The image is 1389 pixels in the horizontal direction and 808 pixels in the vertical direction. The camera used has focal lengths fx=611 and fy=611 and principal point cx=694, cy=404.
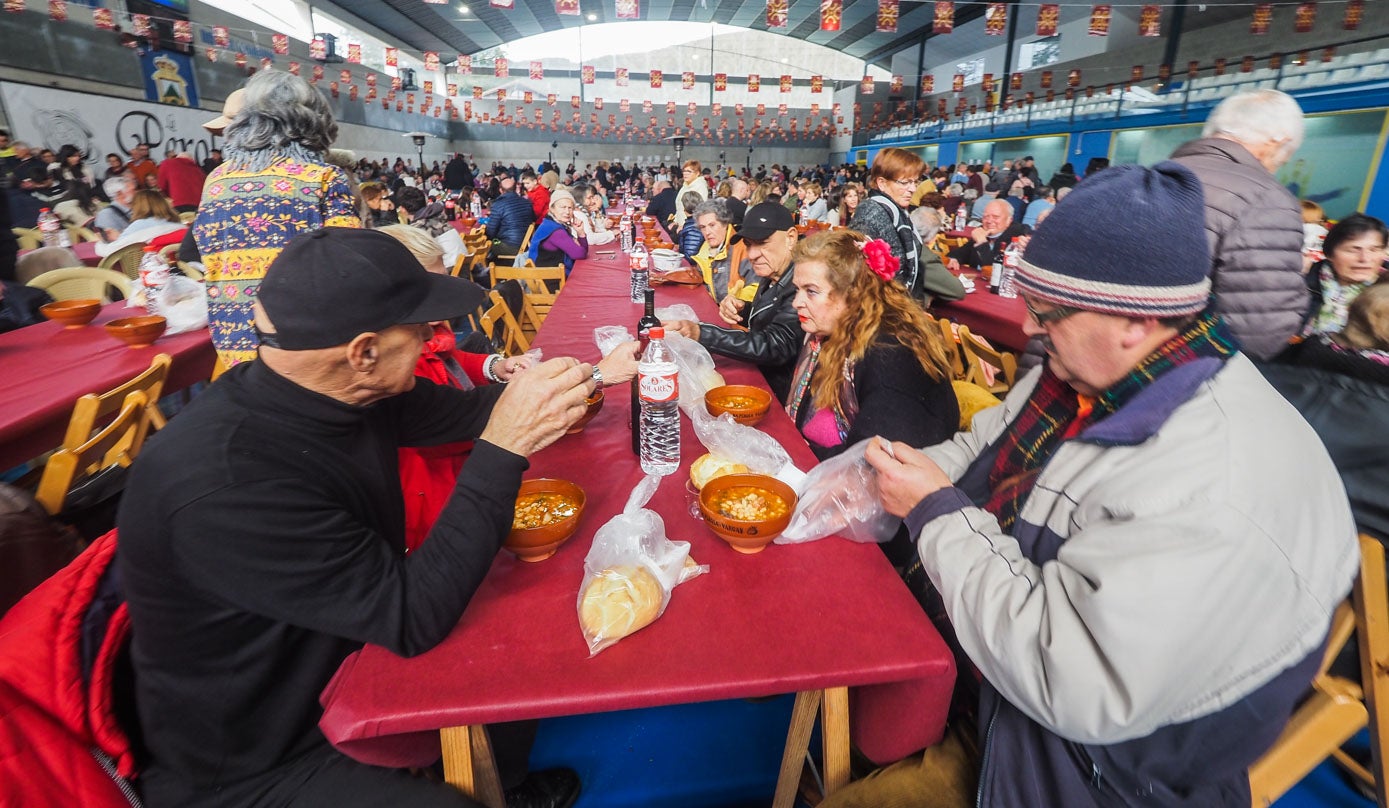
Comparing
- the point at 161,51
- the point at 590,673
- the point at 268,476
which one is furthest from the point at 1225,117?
the point at 161,51

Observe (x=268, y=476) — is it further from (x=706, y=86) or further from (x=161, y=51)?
(x=706, y=86)

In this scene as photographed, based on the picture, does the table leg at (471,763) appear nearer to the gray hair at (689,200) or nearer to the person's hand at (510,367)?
the person's hand at (510,367)

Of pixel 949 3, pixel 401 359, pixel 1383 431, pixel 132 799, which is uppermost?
pixel 949 3

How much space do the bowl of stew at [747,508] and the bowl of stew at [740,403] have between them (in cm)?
48

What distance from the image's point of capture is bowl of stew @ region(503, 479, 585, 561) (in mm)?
1251

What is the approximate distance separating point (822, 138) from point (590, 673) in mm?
32659

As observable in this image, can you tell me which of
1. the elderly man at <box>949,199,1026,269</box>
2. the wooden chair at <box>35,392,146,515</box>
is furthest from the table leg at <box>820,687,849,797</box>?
the elderly man at <box>949,199,1026,269</box>

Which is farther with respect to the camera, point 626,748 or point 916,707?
point 626,748

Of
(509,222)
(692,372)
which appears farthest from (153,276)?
(509,222)

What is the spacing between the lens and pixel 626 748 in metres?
1.71

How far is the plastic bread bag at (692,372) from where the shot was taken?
217 centimetres

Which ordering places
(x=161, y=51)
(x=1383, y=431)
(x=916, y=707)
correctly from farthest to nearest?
(x=161, y=51)
(x=1383, y=431)
(x=916, y=707)

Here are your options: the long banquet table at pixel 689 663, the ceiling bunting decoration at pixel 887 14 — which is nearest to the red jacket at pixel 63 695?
the long banquet table at pixel 689 663

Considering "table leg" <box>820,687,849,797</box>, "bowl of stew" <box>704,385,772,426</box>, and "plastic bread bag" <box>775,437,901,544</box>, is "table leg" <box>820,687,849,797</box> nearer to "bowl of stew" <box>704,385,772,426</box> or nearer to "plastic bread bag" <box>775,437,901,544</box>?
"plastic bread bag" <box>775,437,901,544</box>
